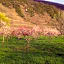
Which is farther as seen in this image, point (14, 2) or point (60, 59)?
point (14, 2)

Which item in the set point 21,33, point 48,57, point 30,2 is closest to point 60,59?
point 48,57

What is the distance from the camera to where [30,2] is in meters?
67.4

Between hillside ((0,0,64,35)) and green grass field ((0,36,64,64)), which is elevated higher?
hillside ((0,0,64,35))

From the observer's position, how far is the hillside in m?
55.2

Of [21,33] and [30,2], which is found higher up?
[30,2]

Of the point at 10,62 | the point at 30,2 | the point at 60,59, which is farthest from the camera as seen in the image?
the point at 30,2

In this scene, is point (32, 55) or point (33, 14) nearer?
point (32, 55)

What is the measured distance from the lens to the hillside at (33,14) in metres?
55.2

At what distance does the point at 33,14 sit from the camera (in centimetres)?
6141

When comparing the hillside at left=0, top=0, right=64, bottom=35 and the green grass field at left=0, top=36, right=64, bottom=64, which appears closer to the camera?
the green grass field at left=0, top=36, right=64, bottom=64

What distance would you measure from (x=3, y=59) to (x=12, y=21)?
3114cm

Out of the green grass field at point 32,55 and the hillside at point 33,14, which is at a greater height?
the hillside at point 33,14

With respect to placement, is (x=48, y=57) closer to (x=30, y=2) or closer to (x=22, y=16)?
(x=22, y=16)

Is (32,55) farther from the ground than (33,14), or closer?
closer
